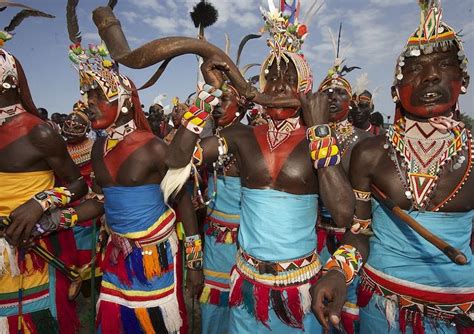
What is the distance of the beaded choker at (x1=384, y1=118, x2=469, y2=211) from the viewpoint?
2.08 metres

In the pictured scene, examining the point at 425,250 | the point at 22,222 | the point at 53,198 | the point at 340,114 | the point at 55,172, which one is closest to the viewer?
the point at 425,250

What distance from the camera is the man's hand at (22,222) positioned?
3.01 meters

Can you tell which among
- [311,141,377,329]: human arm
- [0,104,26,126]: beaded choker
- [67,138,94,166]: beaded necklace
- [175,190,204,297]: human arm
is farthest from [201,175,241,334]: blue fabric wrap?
[67,138,94,166]: beaded necklace

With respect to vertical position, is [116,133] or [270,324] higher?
[116,133]

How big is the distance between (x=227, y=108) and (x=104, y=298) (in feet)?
9.38

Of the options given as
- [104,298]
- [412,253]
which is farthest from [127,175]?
[412,253]

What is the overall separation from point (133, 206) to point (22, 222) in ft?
3.16

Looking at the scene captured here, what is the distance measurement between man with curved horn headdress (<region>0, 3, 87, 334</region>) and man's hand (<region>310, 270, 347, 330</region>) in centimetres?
252

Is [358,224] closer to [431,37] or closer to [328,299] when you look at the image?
[328,299]

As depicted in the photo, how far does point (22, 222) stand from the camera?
119 inches

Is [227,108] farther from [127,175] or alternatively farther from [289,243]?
[289,243]

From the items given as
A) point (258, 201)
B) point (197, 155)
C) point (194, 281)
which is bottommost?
point (194, 281)

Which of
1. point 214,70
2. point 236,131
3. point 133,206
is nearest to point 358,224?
point 236,131

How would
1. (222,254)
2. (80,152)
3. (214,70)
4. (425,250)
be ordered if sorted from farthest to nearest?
1. (80,152)
2. (222,254)
3. (214,70)
4. (425,250)
